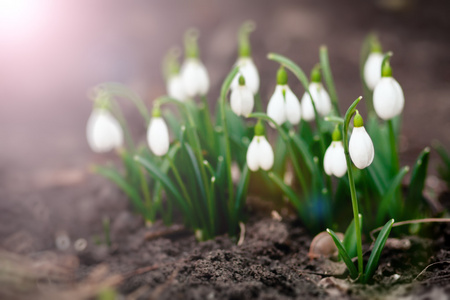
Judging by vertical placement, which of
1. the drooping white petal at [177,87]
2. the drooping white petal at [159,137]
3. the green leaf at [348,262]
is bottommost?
the green leaf at [348,262]

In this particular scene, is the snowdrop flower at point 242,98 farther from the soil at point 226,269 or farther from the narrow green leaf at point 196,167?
the soil at point 226,269

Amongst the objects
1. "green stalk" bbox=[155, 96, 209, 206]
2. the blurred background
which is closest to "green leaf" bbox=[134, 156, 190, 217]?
"green stalk" bbox=[155, 96, 209, 206]

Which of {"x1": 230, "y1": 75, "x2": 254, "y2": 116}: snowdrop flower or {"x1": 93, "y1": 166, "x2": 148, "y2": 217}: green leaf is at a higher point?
{"x1": 230, "y1": 75, "x2": 254, "y2": 116}: snowdrop flower

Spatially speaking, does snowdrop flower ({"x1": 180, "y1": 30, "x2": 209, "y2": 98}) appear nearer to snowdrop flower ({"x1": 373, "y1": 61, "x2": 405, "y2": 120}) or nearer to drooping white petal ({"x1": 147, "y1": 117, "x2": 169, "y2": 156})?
drooping white petal ({"x1": 147, "y1": 117, "x2": 169, "y2": 156})

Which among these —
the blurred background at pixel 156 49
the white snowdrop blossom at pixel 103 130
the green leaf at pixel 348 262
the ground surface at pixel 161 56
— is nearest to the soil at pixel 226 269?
the green leaf at pixel 348 262

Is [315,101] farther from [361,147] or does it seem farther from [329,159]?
[361,147]
